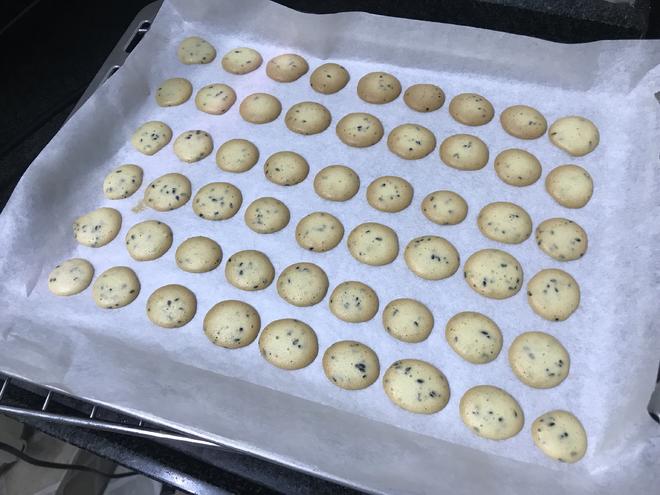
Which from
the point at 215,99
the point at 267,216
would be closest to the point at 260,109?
the point at 215,99

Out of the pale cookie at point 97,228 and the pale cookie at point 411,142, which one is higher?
the pale cookie at point 411,142

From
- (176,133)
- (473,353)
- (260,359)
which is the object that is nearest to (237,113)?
(176,133)

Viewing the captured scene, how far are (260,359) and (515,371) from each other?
1.78 ft

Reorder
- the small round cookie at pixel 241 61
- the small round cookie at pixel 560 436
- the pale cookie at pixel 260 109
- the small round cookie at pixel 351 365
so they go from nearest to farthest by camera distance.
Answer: the small round cookie at pixel 560 436 < the small round cookie at pixel 351 365 < the pale cookie at pixel 260 109 < the small round cookie at pixel 241 61

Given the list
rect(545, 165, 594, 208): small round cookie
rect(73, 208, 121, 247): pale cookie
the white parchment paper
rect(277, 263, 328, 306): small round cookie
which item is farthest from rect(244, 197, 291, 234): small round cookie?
rect(545, 165, 594, 208): small round cookie

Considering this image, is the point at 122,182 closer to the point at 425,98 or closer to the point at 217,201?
the point at 217,201

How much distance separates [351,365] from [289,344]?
0.47 ft

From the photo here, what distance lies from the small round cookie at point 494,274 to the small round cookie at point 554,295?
0.13 ft

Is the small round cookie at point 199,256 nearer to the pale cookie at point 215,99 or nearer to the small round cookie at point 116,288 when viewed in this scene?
the small round cookie at point 116,288

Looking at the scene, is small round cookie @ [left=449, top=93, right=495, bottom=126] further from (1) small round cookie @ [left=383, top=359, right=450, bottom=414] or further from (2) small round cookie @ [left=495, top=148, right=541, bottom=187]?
(1) small round cookie @ [left=383, top=359, right=450, bottom=414]

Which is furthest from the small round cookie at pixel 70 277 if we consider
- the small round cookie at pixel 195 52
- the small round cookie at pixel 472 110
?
the small round cookie at pixel 472 110

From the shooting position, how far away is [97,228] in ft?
4.40

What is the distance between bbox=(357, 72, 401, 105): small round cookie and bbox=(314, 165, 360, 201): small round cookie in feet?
0.91

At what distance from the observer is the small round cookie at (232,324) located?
1.17 metres
